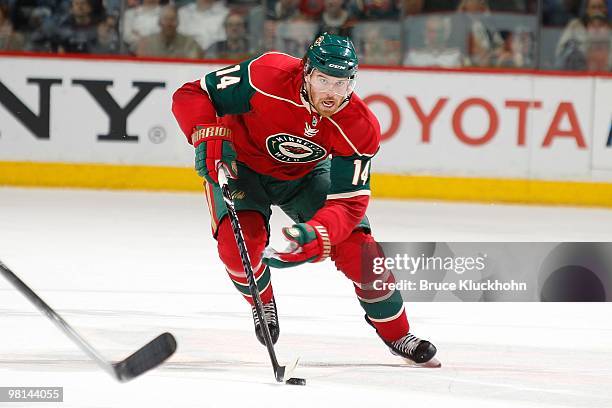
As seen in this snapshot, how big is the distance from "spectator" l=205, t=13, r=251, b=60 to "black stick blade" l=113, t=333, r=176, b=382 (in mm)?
5290

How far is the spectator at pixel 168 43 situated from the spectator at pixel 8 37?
0.77 meters

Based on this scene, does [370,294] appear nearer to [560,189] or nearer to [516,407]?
[516,407]

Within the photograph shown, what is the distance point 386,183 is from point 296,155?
4.19 meters

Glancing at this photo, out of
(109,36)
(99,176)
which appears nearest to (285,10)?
(109,36)

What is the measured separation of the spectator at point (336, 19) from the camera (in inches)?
336

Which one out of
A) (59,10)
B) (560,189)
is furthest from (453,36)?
(59,10)

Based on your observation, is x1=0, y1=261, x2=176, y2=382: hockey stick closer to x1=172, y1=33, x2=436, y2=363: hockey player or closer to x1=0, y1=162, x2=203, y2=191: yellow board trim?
x1=172, y1=33, x2=436, y2=363: hockey player

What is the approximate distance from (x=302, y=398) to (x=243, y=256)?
0.53 meters

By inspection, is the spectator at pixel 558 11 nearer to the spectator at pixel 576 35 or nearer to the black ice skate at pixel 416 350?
the spectator at pixel 576 35

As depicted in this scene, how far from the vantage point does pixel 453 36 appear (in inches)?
335

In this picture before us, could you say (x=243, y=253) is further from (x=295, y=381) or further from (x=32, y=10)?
(x=32, y=10)

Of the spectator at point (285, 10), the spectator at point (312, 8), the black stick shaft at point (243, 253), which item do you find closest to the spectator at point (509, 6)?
the spectator at point (312, 8)

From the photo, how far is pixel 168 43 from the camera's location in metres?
8.52

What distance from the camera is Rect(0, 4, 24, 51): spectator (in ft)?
27.7
